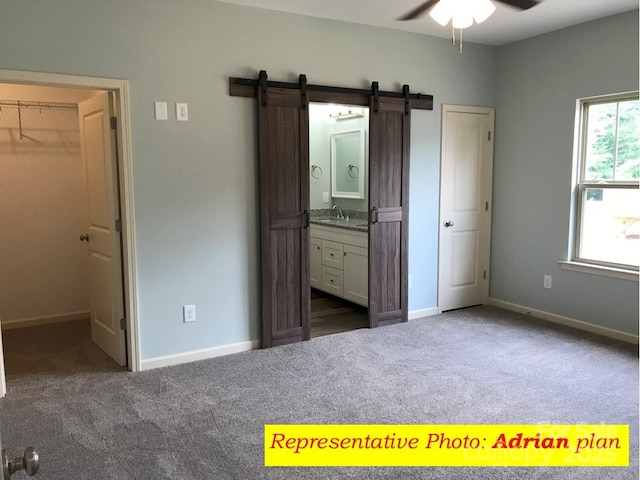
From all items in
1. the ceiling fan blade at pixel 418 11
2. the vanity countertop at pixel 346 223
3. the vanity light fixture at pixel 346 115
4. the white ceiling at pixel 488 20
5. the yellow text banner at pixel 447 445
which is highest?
the white ceiling at pixel 488 20

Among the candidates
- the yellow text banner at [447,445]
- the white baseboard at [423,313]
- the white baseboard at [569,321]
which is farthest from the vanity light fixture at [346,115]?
the yellow text banner at [447,445]

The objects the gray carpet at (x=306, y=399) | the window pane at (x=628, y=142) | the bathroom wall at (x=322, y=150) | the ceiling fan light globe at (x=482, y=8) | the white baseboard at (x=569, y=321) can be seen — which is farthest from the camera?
the bathroom wall at (x=322, y=150)

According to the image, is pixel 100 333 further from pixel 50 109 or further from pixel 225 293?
pixel 50 109

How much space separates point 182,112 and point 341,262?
2408 millimetres

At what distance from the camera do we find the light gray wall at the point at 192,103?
3287 mm

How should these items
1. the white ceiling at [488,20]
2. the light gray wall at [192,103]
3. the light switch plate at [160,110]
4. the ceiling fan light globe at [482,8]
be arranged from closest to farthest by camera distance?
1. the ceiling fan light globe at [482,8]
2. the light gray wall at [192,103]
3. the light switch plate at [160,110]
4. the white ceiling at [488,20]

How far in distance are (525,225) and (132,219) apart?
3.63m

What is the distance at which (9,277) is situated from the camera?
15.3 feet

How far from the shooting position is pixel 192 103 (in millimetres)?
3684

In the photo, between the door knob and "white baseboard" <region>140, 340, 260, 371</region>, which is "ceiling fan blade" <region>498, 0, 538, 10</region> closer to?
"white baseboard" <region>140, 340, 260, 371</region>

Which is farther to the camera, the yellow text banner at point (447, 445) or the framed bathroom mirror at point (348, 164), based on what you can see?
the framed bathroom mirror at point (348, 164)

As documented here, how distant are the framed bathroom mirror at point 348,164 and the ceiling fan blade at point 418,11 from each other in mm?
1772

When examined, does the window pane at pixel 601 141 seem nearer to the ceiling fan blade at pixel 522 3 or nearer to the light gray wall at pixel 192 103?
the ceiling fan blade at pixel 522 3

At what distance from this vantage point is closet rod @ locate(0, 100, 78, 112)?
452 cm
